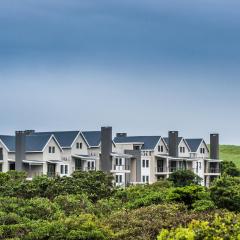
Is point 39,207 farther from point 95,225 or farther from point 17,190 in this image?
point 17,190

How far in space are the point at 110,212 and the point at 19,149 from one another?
37564 mm

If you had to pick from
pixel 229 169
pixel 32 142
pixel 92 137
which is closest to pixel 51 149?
pixel 32 142

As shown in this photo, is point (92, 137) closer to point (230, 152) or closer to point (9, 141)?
point (9, 141)

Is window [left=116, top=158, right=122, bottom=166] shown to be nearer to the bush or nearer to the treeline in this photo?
the treeline

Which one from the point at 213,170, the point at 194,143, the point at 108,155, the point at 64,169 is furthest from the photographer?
the point at 213,170

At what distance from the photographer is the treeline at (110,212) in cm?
2255

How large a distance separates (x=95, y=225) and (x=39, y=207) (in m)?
8.11

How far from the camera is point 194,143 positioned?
325 feet

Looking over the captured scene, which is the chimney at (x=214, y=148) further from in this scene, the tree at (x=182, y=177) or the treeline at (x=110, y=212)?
the treeline at (x=110, y=212)

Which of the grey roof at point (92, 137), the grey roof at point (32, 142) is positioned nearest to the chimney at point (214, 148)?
the grey roof at point (92, 137)

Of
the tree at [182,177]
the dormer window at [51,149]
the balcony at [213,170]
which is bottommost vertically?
the tree at [182,177]

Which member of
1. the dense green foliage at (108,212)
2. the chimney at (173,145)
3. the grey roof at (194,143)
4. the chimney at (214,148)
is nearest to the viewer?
the dense green foliage at (108,212)

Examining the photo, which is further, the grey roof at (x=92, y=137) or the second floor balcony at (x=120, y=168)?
the grey roof at (x=92, y=137)

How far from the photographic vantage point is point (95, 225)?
28.0m
